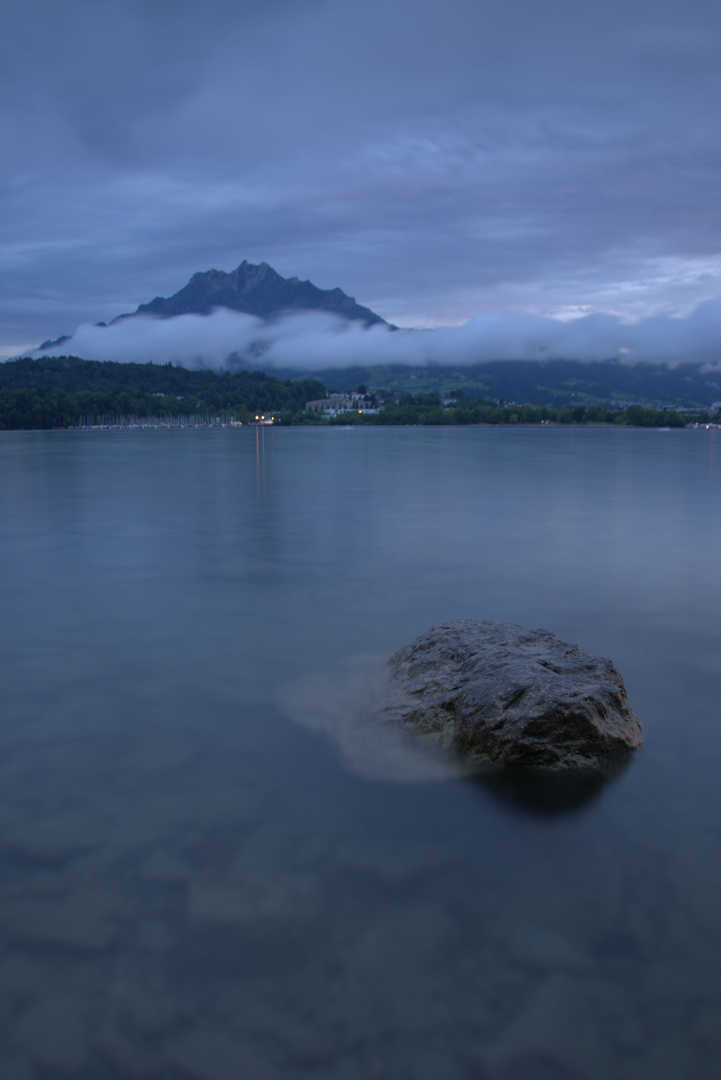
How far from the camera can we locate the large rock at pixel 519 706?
5586 millimetres

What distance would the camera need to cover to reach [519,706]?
569 cm

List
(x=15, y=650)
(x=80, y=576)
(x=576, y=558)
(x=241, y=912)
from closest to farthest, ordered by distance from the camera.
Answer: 1. (x=241, y=912)
2. (x=15, y=650)
3. (x=80, y=576)
4. (x=576, y=558)

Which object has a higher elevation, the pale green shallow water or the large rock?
the large rock

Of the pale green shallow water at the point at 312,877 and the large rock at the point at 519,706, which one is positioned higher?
the large rock at the point at 519,706

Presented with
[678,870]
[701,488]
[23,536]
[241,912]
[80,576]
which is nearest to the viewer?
[241,912]

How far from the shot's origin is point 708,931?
402 centimetres

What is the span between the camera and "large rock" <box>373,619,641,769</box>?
5.59 m

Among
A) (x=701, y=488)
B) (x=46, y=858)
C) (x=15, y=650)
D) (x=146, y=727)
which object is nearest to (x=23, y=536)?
(x=15, y=650)

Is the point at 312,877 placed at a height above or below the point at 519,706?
below

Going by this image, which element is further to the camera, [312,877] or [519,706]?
[519,706]

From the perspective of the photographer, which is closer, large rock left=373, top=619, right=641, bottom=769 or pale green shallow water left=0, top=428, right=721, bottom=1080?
pale green shallow water left=0, top=428, right=721, bottom=1080

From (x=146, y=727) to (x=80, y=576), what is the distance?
6.85 m

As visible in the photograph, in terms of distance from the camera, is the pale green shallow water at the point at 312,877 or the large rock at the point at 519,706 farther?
the large rock at the point at 519,706

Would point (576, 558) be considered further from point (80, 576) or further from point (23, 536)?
point (23, 536)
